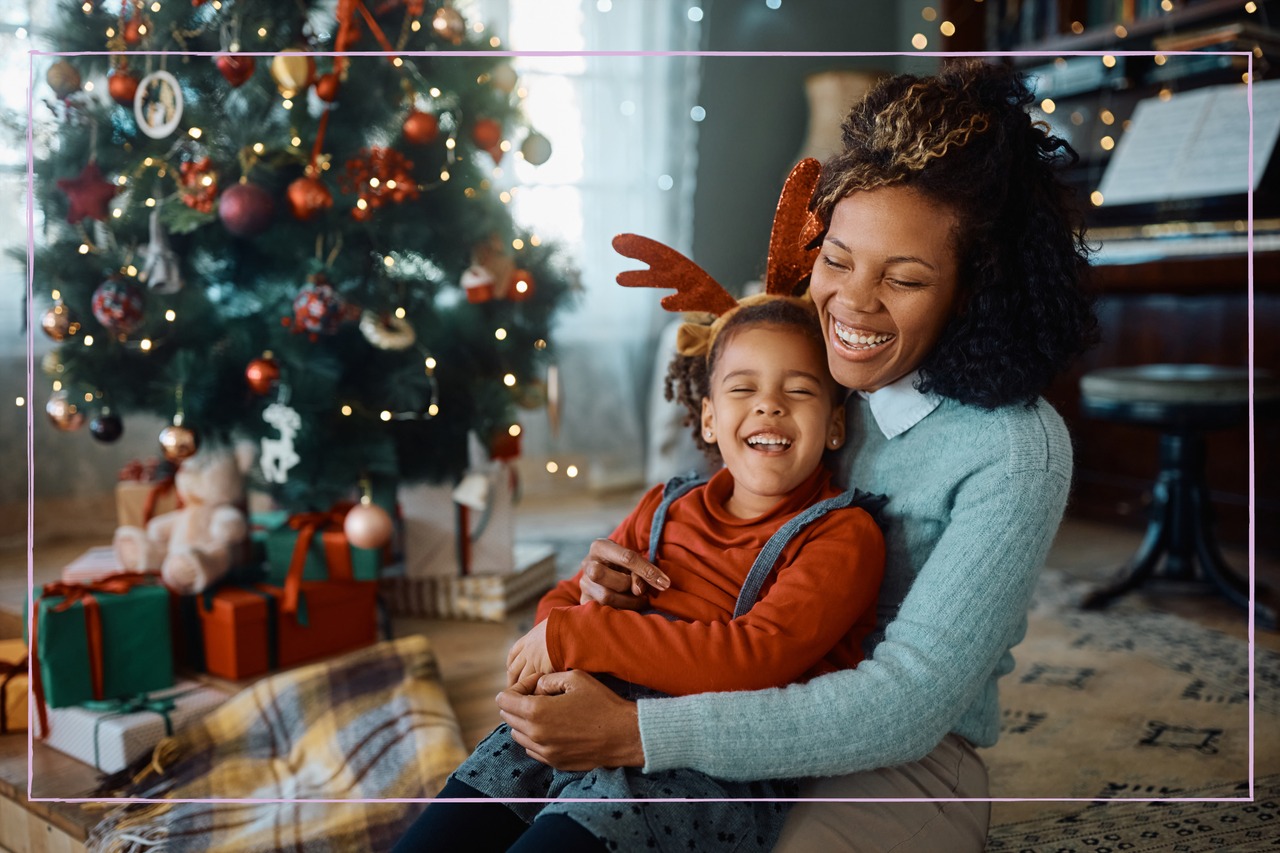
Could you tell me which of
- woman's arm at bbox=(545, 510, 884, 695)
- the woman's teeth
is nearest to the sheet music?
the woman's teeth

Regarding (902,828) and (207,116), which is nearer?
(902,828)

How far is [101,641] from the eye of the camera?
Answer: 154 cm

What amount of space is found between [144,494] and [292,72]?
3.09 feet

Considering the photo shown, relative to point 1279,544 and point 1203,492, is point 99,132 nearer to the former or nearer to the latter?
point 1203,492

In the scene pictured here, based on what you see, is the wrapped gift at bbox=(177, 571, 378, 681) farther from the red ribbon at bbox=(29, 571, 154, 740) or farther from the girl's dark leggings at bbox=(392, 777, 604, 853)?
the girl's dark leggings at bbox=(392, 777, 604, 853)

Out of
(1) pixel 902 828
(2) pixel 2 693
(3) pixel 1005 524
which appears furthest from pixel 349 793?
(3) pixel 1005 524

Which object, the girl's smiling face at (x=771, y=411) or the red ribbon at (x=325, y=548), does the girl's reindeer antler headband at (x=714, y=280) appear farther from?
the red ribbon at (x=325, y=548)

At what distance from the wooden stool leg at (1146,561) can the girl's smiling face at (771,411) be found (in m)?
1.70

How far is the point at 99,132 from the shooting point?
1670 millimetres

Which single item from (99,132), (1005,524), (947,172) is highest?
(99,132)

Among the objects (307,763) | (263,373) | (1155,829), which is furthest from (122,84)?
(1155,829)

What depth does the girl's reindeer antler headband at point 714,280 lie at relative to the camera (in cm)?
89

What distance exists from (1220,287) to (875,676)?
226 centimetres

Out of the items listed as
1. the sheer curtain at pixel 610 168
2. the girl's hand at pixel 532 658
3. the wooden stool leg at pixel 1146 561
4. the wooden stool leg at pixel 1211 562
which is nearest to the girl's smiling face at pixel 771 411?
the girl's hand at pixel 532 658
